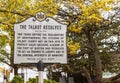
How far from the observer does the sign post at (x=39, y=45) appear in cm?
832

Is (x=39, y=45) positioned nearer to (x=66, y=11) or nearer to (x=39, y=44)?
(x=39, y=44)

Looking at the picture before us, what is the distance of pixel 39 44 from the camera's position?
835 centimetres

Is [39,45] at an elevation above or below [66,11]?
below

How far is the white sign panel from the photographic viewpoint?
8320 mm

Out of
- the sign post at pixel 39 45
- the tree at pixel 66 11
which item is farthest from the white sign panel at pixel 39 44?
the tree at pixel 66 11

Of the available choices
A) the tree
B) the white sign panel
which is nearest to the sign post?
the white sign panel

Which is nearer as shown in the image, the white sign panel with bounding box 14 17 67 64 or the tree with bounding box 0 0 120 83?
the white sign panel with bounding box 14 17 67 64

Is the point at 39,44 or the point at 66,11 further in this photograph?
the point at 66,11

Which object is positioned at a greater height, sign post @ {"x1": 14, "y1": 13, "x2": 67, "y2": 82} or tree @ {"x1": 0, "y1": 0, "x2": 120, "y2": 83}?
tree @ {"x1": 0, "y1": 0, "x2": 120, "y2": 83}

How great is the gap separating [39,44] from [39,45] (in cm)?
2

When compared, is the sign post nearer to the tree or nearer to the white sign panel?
the white sign panel

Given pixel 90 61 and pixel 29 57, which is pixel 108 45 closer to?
pixel 90 61

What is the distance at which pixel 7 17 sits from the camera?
13609mm

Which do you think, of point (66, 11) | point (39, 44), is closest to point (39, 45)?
point (39, 44)
